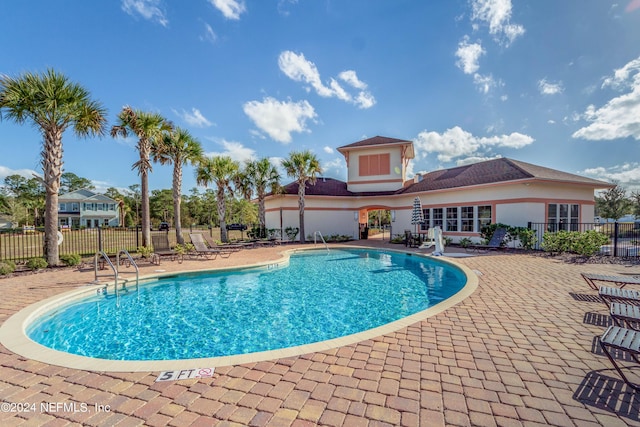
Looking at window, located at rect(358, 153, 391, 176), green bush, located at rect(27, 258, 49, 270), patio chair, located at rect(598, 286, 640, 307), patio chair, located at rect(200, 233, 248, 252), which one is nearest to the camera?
patio chair, located at rect(598, 286, 640, 307)

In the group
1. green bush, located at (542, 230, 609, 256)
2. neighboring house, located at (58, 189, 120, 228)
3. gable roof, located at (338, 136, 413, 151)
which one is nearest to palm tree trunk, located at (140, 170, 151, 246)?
gable roof, located at (338, 136, 413, 151)

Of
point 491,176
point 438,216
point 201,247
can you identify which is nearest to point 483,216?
point 491,176

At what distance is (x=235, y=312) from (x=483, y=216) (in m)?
15.9

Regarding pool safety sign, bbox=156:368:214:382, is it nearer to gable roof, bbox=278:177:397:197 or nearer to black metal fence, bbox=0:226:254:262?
black metal fence, bbox=0:226:254:262

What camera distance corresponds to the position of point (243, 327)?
5.60 meters

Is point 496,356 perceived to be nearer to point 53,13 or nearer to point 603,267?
point 603,267

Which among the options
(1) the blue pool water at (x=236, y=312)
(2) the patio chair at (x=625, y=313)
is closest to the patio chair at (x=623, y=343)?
(2) the patio chair at (x=625, y=313)

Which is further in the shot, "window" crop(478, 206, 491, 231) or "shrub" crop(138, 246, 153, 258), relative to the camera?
"window" crop(478, 206, 491, 231)

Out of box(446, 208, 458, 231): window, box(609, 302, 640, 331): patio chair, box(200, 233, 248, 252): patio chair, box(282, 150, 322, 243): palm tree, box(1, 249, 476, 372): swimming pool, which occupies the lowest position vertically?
box(1, 249, 476, 372): swimming pool

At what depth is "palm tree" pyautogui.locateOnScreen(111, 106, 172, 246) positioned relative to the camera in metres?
12.5

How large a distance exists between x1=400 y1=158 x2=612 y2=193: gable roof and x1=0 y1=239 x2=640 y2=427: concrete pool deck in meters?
12.9

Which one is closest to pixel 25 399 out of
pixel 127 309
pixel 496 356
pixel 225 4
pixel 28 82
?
pixel 127 309

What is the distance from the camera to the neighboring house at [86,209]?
154 ft

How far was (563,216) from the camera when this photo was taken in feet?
50.5
